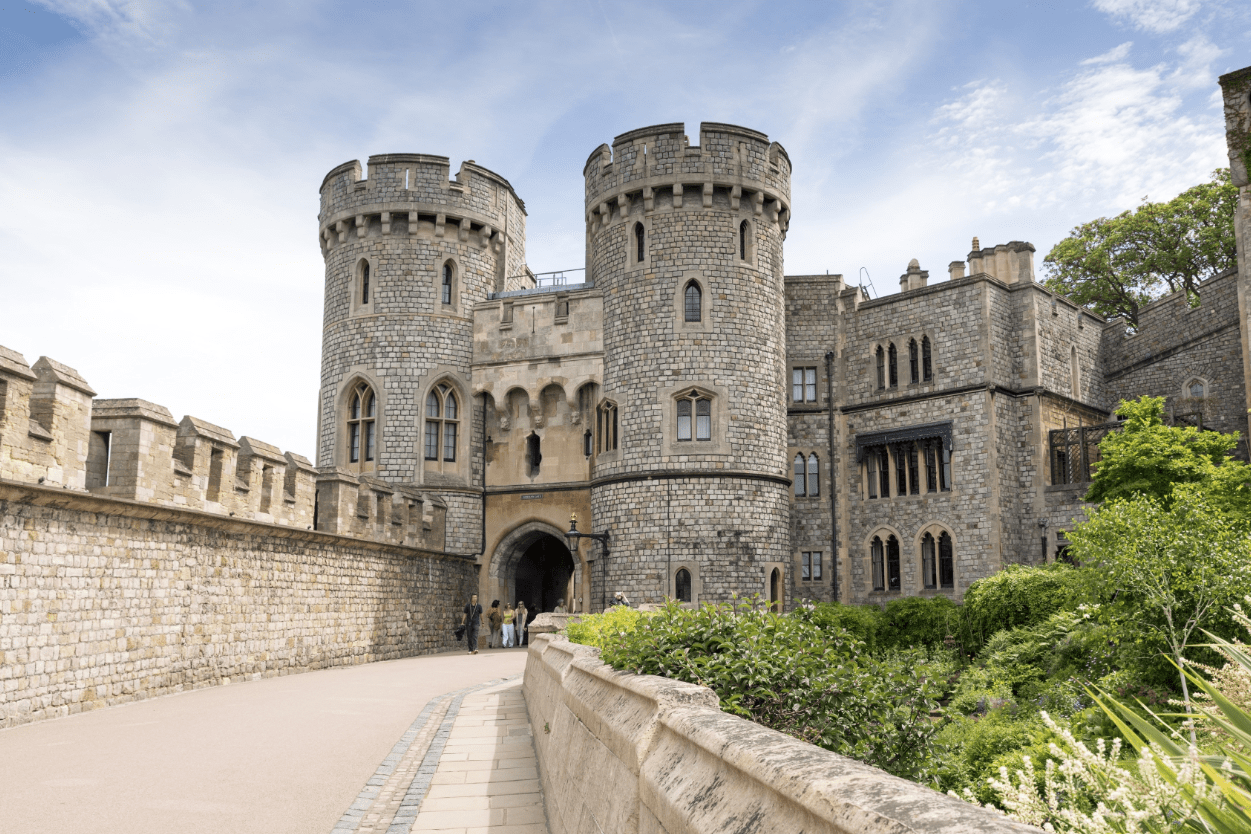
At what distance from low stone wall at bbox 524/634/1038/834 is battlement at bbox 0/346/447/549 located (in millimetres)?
8885

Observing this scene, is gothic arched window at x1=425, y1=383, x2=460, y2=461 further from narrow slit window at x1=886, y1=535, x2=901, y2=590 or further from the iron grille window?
the iron grille window

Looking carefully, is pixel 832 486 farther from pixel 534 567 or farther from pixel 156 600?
pixel 156 600

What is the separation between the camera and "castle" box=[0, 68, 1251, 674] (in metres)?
23.9

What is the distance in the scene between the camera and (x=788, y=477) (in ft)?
82.5

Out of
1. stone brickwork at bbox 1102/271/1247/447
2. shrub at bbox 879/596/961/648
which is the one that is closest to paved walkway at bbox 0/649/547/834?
shrub at bbox 879/596/961/648

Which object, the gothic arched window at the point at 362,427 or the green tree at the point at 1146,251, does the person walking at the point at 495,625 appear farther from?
the green tree at the point at 1146,251

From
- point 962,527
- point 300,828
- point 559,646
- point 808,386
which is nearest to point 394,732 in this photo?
point 559,646

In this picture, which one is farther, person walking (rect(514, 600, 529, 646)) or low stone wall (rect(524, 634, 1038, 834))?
person walking (rect(514, 600, 529, 646))

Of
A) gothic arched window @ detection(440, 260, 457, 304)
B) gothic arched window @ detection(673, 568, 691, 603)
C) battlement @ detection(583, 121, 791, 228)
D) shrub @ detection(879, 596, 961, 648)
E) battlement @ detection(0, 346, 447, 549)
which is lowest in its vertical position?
shrub @ detection(879, 596, 961, 648)

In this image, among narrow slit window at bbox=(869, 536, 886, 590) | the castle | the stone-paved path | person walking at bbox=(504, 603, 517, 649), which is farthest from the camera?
narrow slit window at bbox=(869, 536, 886, 590)

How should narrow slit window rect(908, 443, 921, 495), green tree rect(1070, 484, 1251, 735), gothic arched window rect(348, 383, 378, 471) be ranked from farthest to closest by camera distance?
1. gothic arched window rect(348, 383, 378, 471)
2. narrow slit window rect(908, 443, 921, 495)
3. green tree rect(1070, 484, 1251, 735)

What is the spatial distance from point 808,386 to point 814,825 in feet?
87.5

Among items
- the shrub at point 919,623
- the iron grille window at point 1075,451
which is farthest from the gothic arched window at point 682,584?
the iron grille window at point 1075,451

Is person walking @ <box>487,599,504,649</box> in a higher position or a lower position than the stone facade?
lower
